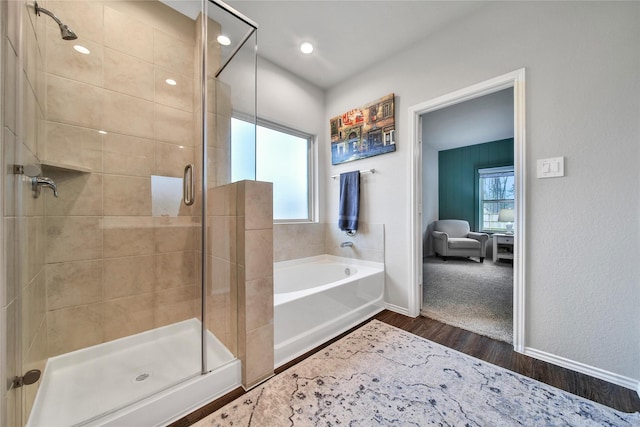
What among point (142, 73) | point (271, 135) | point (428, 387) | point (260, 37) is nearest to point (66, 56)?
point (142, 73)

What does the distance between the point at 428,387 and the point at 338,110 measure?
261 centimetres

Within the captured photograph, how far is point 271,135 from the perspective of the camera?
8.28ft

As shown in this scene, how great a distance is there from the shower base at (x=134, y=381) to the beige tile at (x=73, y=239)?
59 centimetres

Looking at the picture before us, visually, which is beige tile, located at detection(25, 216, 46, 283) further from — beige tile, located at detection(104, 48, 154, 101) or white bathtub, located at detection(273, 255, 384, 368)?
white bathtub, located at detection(273, 255, 384, 368)

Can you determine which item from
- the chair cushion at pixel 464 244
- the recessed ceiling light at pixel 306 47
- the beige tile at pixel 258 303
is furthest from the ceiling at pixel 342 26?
the chair cushion at pixel 464 244

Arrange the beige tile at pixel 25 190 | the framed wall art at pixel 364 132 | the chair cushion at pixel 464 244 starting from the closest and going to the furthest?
1. the beige tile at pixel 25 190
2. the framed wall art at pixel 364 132
3. the chair cushion at pixel 464 244

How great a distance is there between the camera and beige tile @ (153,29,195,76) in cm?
174

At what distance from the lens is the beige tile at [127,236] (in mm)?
1534

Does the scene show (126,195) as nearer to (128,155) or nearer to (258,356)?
(128,155)

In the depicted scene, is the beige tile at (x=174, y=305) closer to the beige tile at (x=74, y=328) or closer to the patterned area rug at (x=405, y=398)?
the beige tile at (x=74, y=328)

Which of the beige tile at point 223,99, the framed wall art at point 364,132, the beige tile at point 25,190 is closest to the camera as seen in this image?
the beige tile at point 25,190

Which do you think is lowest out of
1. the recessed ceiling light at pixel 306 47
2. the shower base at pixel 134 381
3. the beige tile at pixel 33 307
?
the shower base at pixel 134 381

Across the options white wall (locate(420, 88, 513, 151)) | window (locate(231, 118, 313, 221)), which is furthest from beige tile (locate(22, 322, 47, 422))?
white wall (locate(420, 88, 513, 151))

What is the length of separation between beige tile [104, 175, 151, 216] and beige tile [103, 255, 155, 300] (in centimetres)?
32
